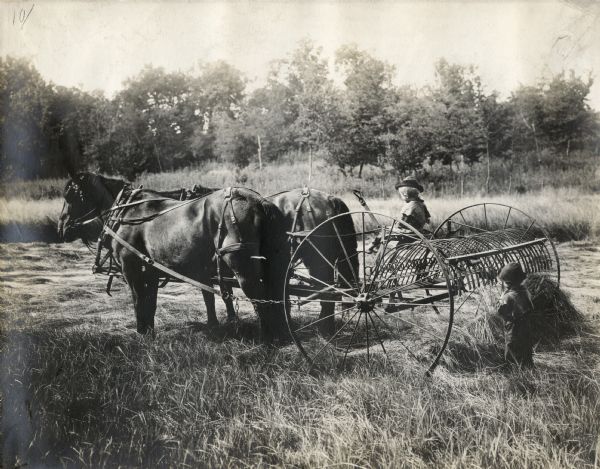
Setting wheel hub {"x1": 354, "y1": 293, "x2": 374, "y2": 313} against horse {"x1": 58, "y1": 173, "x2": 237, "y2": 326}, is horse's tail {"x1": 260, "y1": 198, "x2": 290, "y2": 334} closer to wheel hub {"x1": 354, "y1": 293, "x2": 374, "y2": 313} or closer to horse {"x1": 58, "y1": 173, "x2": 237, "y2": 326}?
horse {"x1": 58, "y1": 173, "x2": 237, "y2": 326}

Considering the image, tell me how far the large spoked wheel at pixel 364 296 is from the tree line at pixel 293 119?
94 centimetres

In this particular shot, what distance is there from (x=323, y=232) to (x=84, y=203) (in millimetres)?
2652

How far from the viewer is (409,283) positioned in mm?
3572

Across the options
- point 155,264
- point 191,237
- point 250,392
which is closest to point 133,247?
point 155,264

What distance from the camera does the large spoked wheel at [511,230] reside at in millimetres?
4043

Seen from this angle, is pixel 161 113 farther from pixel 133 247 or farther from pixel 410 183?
pixel 410 183

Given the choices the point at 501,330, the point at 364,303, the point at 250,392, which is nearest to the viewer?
the point at 250,392

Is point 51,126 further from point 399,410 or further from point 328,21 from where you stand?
point 399,410

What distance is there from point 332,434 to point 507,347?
1.61 meters

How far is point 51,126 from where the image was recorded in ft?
12.3

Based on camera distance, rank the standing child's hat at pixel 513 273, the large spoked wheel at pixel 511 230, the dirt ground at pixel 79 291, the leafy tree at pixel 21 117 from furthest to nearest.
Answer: the large spoked wheel at pixel 511 230
the dirt ground at pixel 79 291
the leafy tree at pixel 21 117
the standing child's hat at pixel 513 273

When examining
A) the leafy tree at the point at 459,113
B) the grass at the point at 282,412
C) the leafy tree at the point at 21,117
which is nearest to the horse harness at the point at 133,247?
the grass at the point at 282,412

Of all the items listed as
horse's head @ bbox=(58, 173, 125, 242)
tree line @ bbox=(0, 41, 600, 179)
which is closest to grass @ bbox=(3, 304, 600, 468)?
horse's head @ bbox=(58, 173, 125, 242)

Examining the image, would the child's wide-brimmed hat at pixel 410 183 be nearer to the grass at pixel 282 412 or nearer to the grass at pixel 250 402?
the grass at pixel 250 402
